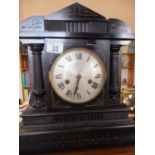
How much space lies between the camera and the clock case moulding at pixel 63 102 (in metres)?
0.70

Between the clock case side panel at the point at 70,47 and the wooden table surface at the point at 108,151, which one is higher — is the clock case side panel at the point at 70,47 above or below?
above

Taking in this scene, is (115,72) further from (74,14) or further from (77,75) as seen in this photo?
(74,14)

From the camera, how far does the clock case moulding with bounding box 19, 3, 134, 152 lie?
0.70 m

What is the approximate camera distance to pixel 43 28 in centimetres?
70

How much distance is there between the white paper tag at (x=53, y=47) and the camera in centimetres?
71

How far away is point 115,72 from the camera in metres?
0.77

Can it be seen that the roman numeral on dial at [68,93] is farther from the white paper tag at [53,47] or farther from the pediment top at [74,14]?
the pediment top at [74,14]

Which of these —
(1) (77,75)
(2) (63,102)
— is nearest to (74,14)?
(1) (77,75)

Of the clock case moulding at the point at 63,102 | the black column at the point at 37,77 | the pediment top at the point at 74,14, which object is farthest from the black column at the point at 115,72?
the black column at the point at 37,77

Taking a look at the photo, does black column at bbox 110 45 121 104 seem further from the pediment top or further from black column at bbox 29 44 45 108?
black column at bbox 29 44 45 108

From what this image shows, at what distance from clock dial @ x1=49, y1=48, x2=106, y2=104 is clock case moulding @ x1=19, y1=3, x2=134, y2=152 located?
0.02m

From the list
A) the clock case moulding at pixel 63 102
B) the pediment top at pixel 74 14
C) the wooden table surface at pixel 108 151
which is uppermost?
the pediment top at pixel 74 14
